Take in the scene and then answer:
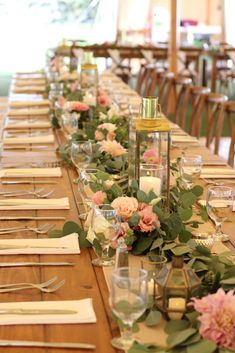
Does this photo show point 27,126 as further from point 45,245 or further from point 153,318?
point 153,318

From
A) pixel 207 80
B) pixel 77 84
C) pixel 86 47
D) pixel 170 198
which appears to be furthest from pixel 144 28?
pixel 170 198

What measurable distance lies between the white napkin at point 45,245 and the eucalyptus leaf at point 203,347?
0.78m

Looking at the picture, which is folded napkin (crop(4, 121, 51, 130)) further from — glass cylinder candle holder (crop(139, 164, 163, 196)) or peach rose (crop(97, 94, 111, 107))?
glass cylinder candle holder (crop(139, 164, 163, 196))

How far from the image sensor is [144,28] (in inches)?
624

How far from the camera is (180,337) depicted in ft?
5.11

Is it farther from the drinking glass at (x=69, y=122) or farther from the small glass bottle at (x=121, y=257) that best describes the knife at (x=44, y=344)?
the drinking glass at (x=69, y=122)

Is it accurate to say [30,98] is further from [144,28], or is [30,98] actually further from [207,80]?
[144,28]

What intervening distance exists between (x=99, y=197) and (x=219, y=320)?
83cm

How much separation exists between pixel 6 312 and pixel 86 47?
1023cm

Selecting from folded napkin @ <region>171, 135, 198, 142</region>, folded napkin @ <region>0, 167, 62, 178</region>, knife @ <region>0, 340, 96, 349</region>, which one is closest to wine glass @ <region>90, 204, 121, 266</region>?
knife @ <region>0, 340, 96, 349</region>

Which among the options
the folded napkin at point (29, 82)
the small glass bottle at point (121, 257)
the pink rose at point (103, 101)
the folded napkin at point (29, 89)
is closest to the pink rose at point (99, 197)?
the small glass bottle at point (121, 257)

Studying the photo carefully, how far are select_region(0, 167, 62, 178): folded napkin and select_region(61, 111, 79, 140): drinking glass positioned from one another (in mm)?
790

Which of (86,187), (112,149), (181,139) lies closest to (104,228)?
(86,187)

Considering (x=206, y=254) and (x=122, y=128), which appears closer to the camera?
(x=206, y=254)
